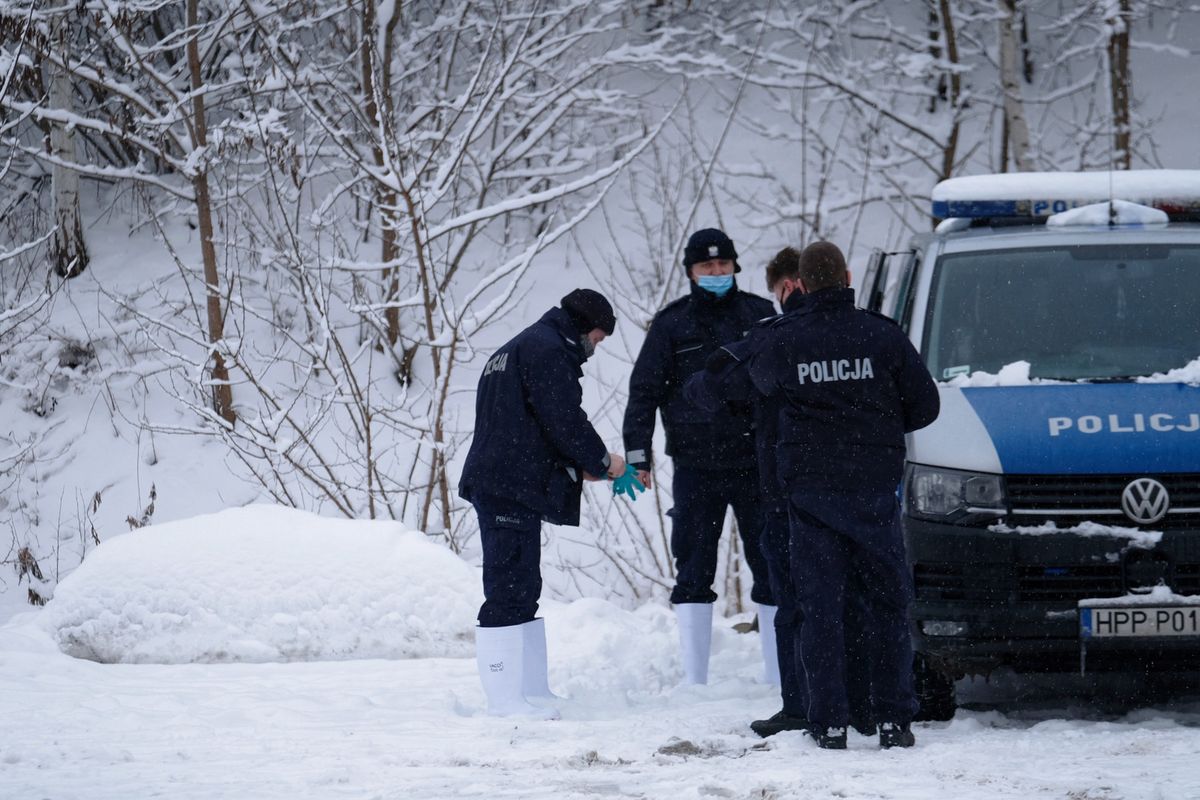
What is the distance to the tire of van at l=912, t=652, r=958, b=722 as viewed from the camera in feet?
16.1

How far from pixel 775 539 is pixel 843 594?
467 millimetres

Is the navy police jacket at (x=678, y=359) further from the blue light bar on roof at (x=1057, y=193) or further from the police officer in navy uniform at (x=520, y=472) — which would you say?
the blue light bar on roof at (x=1057, y=193)

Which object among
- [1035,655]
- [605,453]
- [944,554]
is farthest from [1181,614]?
[605,453]

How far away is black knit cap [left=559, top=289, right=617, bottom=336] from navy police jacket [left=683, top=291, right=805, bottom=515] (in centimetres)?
69

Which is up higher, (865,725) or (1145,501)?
(1145,501)

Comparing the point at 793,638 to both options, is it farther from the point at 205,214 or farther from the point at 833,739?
the point at 205,214

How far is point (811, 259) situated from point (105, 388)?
1065 cm

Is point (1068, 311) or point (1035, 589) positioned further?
point (1068, 311)

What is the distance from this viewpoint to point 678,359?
573 cm

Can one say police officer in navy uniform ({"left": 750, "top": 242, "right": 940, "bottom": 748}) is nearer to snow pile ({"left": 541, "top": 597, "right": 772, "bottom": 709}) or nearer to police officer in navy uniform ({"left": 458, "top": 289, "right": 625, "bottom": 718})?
police officer in navy uniform ({"left": 458, "top": 289, "right": 625, "bottom": 718})

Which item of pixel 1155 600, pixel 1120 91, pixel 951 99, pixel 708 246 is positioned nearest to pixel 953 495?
pixel 1155 600

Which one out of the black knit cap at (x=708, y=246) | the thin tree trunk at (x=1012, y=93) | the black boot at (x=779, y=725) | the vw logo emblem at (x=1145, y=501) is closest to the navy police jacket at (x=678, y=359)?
the black knit cap at (x=708, y=246)

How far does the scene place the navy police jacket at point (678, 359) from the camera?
18.4 ft

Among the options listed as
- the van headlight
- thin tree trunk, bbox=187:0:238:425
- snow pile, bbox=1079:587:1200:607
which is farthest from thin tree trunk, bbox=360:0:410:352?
snow pile, bbox=1079:587:1200:607
